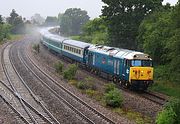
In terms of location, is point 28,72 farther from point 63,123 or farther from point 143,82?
point 63,123

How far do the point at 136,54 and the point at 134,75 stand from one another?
156 centimetres

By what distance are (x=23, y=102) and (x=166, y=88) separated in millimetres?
11872

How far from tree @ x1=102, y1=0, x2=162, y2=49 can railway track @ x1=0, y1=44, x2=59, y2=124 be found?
17160mm

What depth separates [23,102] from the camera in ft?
84.4

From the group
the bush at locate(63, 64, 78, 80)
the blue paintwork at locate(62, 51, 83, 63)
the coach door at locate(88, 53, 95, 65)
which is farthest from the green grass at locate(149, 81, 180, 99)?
the blue paintwork at locate(62, 51, 83, 63)

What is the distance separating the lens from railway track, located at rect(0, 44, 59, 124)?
21.5 m

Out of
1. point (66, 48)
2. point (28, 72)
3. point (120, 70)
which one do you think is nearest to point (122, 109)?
point (120, 70)

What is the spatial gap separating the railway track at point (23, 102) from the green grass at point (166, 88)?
392 inches

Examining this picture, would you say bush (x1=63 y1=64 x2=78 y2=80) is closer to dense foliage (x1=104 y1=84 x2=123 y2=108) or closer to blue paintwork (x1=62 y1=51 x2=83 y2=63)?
blue paintwork (x1=62 y1=51 x2=83 y2=63)

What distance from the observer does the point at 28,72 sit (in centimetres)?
4084

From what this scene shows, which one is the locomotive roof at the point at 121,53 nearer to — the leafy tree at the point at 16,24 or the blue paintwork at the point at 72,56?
the blue paintwork at the point at 72,56

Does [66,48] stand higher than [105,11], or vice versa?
[105,11]

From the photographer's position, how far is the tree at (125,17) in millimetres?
50781

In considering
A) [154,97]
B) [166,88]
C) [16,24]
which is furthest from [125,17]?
[16,24]
